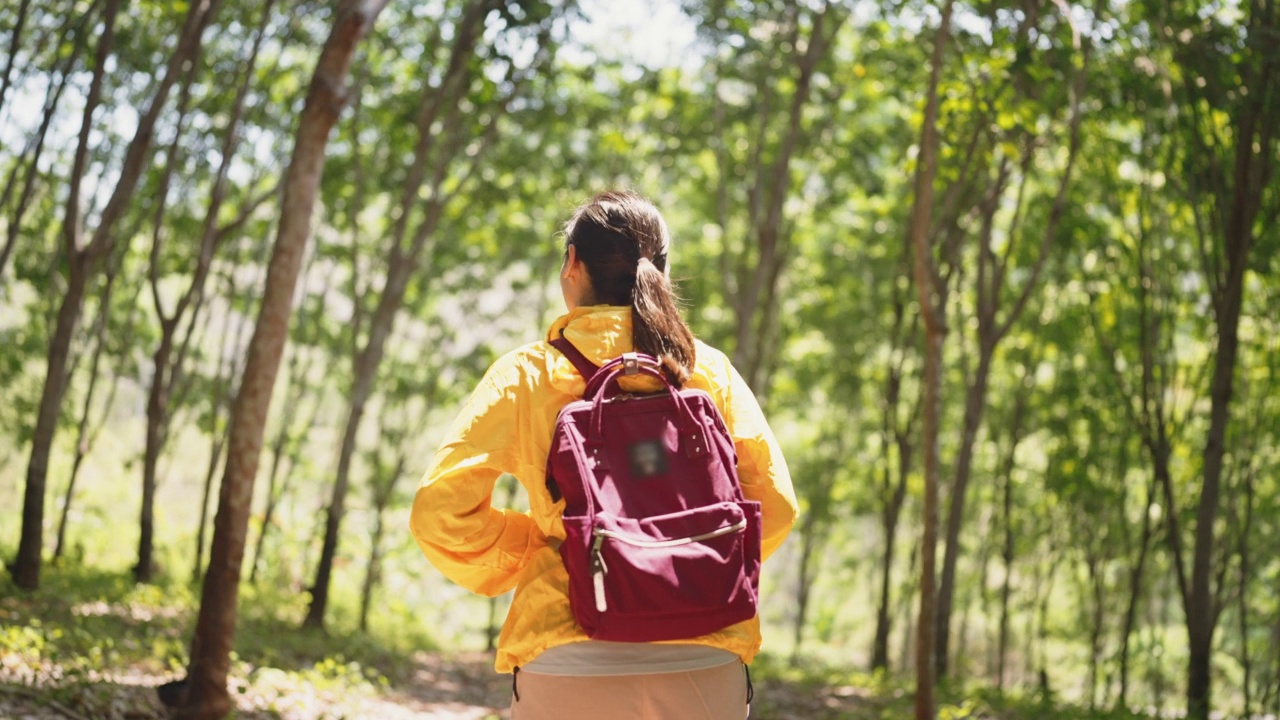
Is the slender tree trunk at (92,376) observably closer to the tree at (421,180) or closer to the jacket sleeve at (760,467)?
the tree at (421,180)

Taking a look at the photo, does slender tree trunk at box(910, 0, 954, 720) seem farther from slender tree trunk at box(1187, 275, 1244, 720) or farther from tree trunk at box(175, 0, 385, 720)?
tree trunk at box(175, 0, 385, 720)

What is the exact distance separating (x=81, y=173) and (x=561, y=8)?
4.19m

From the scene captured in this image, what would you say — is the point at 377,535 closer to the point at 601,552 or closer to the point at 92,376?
the point at 92,376

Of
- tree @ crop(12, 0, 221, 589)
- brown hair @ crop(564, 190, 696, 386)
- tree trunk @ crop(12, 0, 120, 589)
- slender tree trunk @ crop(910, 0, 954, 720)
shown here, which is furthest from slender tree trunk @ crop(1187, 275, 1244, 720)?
tree trunk @ crop(12, 0, 120, 589)

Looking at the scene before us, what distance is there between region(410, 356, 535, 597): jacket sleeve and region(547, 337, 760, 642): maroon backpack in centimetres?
11

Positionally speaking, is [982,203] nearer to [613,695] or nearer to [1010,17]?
[1010,17]

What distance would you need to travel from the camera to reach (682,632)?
83.4 inches

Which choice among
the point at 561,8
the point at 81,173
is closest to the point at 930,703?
the point at 561,8

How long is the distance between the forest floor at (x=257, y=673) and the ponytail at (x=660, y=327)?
4.16m

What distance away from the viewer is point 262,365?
578 cm

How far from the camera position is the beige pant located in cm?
213

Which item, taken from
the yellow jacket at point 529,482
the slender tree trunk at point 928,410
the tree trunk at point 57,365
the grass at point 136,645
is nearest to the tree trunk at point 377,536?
the grass at point 136,645

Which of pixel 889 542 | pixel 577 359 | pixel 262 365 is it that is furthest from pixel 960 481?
pixel 577 359

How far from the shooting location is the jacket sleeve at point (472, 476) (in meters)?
2.20
